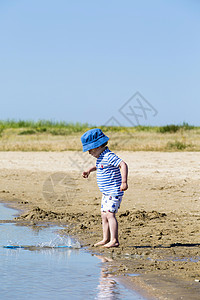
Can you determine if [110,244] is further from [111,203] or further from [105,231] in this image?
[111,203]

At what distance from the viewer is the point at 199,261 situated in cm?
541

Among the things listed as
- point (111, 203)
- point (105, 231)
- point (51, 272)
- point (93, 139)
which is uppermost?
point (93, 139)

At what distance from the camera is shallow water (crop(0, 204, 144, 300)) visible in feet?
14.3

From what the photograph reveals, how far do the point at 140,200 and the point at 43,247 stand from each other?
4034 mm

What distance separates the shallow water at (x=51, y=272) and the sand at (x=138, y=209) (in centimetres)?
20

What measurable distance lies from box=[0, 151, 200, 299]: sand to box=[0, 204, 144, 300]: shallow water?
199mm

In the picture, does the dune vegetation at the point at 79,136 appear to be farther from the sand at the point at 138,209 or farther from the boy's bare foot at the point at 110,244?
the boy's bare foot at the point at 110,244

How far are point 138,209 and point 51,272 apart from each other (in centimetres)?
409

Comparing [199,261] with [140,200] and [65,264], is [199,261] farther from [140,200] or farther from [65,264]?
[140,200]

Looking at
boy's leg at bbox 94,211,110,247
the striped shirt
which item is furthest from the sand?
the striped shirt

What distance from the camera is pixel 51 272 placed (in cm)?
504

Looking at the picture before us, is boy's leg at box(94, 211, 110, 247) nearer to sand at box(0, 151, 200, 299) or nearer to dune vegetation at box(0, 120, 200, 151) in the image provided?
sand at box(0, 151, 200, 299)

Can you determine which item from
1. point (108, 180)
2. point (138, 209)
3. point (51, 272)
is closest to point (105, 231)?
point (108, 180)

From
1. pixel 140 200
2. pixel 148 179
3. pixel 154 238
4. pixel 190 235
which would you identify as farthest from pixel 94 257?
pixel 148 179
